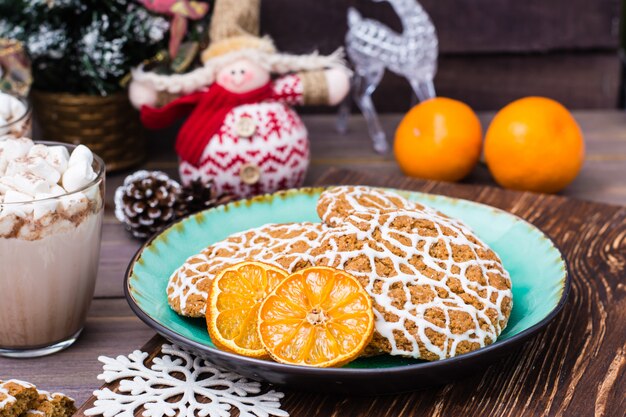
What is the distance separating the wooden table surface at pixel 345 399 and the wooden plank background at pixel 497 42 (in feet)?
0.63

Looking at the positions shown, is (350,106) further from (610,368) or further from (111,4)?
(610,368)

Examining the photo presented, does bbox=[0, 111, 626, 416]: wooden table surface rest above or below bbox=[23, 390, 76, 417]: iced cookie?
below

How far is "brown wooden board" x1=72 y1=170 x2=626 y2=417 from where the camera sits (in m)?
0.74

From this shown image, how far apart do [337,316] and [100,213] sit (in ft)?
1.05

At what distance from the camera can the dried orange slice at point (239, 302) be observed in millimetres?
755

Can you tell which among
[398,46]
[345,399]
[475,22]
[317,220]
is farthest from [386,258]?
[475,22]

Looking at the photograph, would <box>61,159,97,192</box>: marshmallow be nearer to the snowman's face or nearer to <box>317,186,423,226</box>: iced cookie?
<box>317,186,423,226</box>: iced cookie

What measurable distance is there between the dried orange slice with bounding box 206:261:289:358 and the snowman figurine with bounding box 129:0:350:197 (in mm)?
486

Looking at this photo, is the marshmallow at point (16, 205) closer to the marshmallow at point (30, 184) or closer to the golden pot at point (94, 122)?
the marshmallow at point (30, 184)

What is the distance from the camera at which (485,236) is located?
1.04 metres

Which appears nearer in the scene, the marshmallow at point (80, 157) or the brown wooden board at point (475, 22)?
the marshmallow at point (80, 157)

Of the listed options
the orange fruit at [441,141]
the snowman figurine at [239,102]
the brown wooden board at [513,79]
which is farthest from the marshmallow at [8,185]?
the brown wooden board at [513,79]

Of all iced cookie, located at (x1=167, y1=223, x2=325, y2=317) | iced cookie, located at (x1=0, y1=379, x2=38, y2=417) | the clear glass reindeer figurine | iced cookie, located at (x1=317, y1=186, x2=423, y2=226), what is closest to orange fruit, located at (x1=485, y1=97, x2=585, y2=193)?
the clear glass reindeer figurine

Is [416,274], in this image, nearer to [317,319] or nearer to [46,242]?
[317,319]
